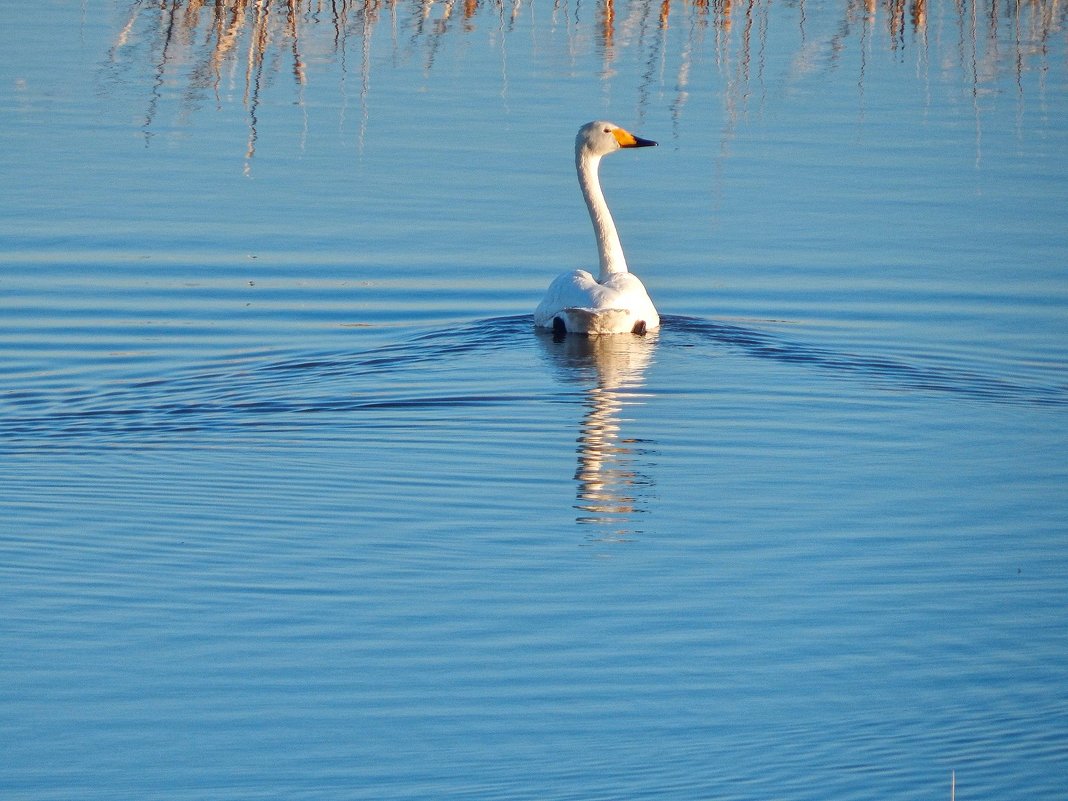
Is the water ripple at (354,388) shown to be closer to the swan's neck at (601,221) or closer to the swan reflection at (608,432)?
the swan reflection at (608,432)

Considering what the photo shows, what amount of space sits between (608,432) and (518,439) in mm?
545

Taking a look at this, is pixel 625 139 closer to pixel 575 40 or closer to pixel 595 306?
pixel 595 306

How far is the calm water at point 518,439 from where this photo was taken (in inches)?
233

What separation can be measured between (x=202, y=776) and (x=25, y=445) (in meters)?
4.14

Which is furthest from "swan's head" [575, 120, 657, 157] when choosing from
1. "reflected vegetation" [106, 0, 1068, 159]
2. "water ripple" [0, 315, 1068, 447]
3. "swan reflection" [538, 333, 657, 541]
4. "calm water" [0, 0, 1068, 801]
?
"reflected vegetation" [106, 0, 1068, 159]

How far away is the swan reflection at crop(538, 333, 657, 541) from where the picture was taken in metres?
8.37

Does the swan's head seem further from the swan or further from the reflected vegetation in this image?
the reflected vegetation

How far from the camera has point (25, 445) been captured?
30.4ft

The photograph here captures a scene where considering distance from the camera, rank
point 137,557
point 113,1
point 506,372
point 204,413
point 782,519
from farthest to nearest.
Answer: point 113,1 < point 506,372 < point 204,413 < point 782,519 < point 137,557

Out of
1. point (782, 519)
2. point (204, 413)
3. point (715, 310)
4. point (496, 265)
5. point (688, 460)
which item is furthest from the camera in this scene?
point (496, 265)

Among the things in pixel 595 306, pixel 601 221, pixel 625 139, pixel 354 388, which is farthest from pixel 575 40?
pixel 354 388

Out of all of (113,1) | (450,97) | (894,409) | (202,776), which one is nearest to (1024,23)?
(450,97)

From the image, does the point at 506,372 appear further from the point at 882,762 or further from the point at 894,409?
the point at 882,762

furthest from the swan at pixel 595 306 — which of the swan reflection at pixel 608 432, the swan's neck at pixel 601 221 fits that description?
the swan's neck at pixel 601 221
